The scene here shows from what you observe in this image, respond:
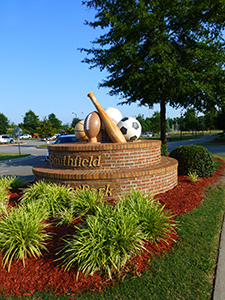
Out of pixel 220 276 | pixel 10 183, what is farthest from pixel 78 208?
pixel 10 183

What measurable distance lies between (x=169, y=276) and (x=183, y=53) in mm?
13139

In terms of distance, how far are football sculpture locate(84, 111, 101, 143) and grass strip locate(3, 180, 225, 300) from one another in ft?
13.6

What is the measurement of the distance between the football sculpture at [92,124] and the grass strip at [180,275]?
13.6ft

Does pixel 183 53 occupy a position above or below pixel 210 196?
above

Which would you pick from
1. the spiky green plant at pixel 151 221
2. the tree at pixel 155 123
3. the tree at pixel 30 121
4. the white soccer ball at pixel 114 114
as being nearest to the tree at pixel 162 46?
the white soccer ball at pixel 114 114

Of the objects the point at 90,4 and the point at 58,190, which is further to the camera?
the point at 90,4

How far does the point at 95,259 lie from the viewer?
10.5 ft

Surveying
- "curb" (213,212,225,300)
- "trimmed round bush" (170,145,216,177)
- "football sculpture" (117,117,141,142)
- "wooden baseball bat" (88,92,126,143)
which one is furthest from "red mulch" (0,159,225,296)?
"trimmed round bush" (170,145,216,177)

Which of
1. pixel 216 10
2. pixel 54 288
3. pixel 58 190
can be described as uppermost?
pixel 216 10

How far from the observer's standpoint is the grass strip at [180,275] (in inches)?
111

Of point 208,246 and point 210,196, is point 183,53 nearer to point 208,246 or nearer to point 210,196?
point 210,196

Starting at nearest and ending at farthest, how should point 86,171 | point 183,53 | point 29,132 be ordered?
point 86,171, point 183,53, point 29,132

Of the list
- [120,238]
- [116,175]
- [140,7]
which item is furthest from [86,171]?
[140,7]

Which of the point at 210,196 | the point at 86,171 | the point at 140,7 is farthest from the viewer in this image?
the point at 140,7
